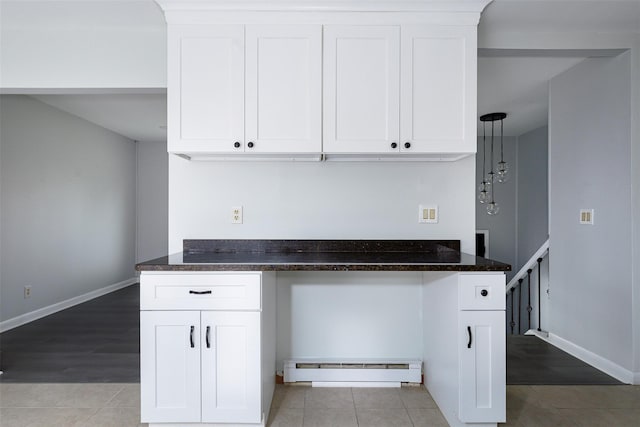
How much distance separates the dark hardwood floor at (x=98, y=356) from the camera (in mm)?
2537

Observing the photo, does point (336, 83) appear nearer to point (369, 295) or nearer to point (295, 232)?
point (295, 232)

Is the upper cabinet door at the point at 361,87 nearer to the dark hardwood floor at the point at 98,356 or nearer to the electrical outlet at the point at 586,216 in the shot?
the electrical outlet at the point at 586,216

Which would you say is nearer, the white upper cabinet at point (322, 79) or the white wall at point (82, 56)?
the white upper cabinet at point (322, 79)

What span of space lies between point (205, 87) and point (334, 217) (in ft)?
3.72

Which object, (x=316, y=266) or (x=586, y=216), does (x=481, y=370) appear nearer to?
(x=316, y=266)

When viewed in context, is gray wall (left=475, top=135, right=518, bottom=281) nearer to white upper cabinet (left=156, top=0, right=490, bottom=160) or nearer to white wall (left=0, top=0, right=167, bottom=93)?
white upper cabinet (left=156, top=0, right=490, bottom=160)

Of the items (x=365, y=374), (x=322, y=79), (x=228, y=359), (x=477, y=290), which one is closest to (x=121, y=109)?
(x=322, y=79)

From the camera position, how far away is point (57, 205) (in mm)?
4285

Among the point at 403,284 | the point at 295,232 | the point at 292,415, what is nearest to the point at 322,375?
the point at 292,415

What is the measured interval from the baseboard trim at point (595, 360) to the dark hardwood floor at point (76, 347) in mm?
3390

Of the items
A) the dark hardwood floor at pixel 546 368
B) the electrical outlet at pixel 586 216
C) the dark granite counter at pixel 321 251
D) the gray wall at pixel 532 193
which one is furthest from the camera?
the gray wall at pixel 532 193

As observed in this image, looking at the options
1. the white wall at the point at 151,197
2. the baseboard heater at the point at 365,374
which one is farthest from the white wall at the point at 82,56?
the white wall at the point at 151,197

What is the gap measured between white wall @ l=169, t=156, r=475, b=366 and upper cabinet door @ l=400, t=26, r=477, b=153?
0.36 metres

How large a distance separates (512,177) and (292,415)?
5.32 m
